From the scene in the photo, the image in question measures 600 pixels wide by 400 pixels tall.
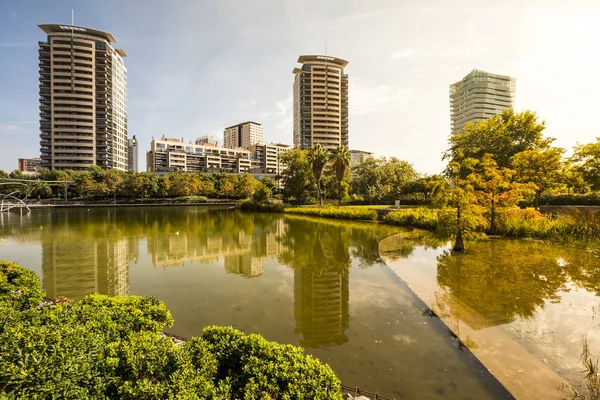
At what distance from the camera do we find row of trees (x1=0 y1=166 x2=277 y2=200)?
261ft

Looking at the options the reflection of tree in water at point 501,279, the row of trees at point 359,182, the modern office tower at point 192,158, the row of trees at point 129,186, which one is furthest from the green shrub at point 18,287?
the modern office tower at point 192,158

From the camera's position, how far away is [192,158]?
449 ft

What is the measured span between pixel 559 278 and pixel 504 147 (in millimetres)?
31188

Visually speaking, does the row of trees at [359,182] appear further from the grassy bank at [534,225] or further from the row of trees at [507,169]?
the grassy bank at [534,225]

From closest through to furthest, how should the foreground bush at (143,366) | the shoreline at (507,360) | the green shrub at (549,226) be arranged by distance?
the foreground bush at (143,366) < the shoreline at (507,360) < the green shrub at (549,226)

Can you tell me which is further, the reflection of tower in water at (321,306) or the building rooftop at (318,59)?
the building rooftop at (318,59)

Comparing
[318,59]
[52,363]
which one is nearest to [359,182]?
[52,363]

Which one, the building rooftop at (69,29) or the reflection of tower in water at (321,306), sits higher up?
the building rooftop at (69,29)

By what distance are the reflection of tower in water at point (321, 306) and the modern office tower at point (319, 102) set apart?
107 meters

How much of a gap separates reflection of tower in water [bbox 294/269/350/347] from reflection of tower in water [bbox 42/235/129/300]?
7.06 metres

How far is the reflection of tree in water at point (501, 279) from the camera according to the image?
938 centimetres

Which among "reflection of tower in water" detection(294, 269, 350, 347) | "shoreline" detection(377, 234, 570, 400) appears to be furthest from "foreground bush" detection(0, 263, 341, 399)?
"shoreline" detection(377, 234, 570, 400)

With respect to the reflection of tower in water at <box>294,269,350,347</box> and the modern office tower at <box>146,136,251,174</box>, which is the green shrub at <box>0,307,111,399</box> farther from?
the modern office tower at <box>146,136,251,174</box>

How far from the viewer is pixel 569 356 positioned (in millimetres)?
6836
